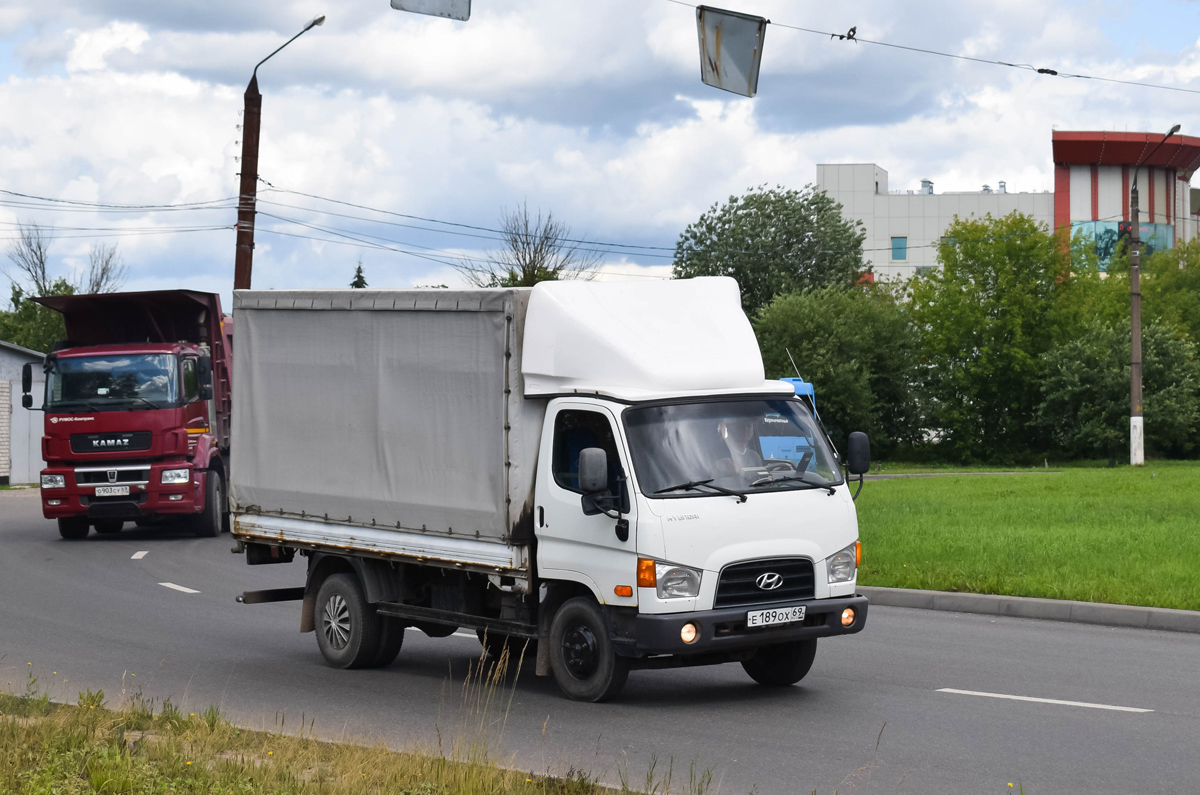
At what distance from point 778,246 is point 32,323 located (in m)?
39.6

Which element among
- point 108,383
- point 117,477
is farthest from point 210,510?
point 108,383

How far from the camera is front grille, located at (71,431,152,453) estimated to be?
21.7 metres

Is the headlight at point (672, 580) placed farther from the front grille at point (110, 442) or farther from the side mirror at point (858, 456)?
the front grille at point (110, 442)

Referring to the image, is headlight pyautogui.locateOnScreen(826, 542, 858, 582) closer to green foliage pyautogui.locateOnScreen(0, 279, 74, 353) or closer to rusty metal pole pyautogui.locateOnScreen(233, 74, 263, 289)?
rusty metal pole pyautogui.locateOnScreen(233, 74, 263, 289)

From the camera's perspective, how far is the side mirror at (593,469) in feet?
26.8

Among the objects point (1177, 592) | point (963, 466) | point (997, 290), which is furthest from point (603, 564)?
point (997, 290)

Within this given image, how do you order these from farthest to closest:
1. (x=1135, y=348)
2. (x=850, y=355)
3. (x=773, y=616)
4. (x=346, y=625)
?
(x=850, y=355) < (x=1135, y=348) < (x=346, y=625) < (x=773, y=616)

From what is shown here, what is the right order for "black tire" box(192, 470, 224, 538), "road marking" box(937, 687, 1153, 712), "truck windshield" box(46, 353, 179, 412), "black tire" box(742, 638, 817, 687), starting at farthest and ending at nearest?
"black tire" box(192, 470, 224, 538) → "truck windshield" box(46, 353, 179, 412) → "black tire" box(742, 638, 817, 687) → "road marking" box(937, 687, 1153, 712)

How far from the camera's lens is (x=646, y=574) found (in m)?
8.19

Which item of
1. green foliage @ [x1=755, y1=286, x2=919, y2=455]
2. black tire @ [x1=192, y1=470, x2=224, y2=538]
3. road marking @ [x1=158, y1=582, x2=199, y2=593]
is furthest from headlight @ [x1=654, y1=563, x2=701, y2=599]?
green foliage @ [x1=755, y1=286, x2=919, y2=455]

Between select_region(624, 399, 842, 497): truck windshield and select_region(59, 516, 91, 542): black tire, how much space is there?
1628cm

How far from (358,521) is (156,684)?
5.70 ft

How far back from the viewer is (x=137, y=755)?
21.4 feet

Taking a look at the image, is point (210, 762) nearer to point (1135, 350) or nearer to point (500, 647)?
point (500, 647)
